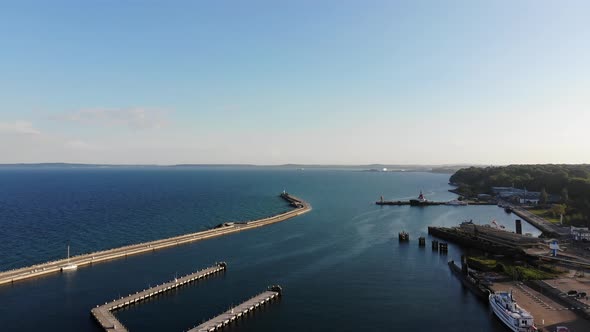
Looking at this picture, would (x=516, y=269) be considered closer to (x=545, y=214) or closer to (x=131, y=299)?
(x=131, y=299)

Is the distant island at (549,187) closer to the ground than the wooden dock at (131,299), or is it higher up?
higher up

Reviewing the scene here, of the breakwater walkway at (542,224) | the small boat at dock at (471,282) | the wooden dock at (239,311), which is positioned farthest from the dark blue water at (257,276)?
the breakwater walkway at (542,224)

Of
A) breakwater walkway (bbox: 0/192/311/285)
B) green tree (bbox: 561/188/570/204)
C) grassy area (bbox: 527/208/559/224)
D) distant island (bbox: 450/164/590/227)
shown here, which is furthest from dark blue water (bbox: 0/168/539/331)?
green tree (bbox: 561/188/570/204)

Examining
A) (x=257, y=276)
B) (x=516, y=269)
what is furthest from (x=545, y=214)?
(x=257, y=276)

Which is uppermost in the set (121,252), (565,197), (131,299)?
(565,197)

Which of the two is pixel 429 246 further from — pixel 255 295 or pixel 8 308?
pixel 8 308

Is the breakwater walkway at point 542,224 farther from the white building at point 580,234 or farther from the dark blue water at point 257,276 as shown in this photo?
the dark blue water at point 257,276
